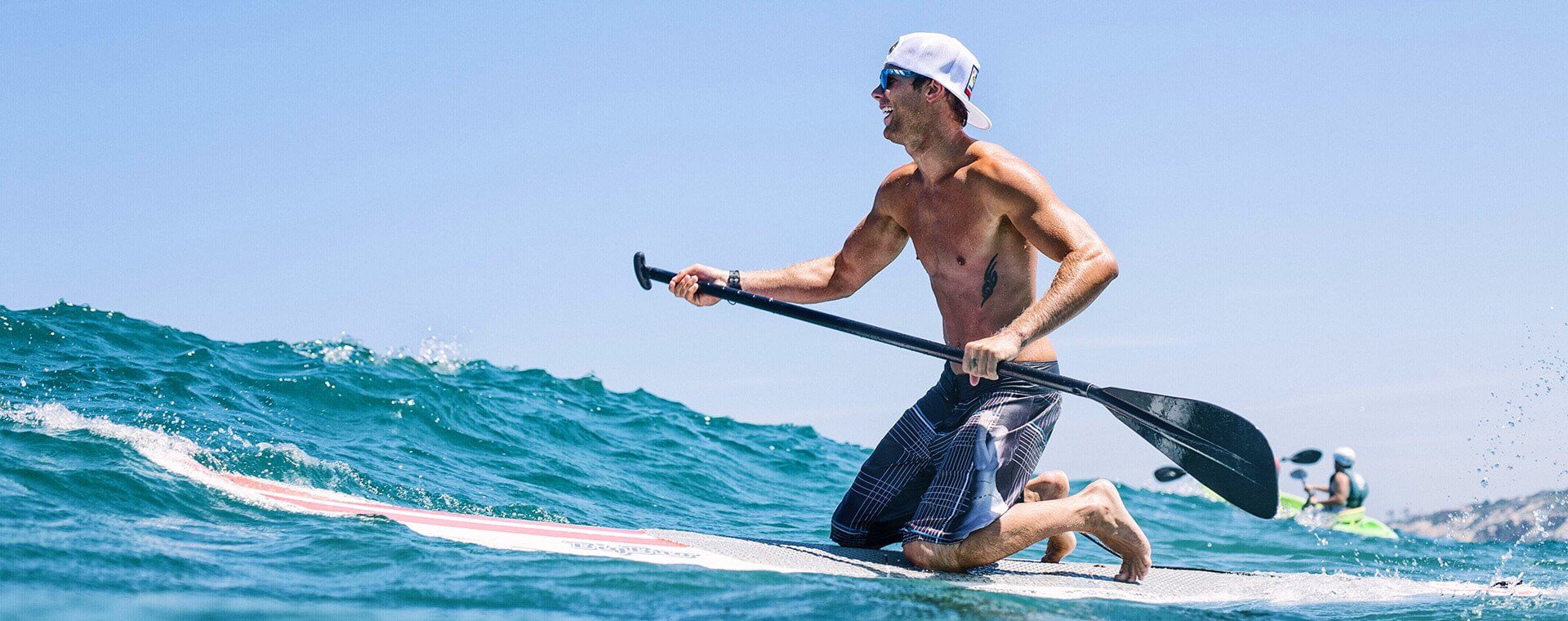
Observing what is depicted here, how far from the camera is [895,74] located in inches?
173

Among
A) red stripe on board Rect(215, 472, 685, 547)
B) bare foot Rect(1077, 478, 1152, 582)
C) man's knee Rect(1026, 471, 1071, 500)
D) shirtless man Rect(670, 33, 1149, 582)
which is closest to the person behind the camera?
shirtless man Rect(670, 33, 1149, 582)

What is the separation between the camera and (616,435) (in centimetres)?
1084

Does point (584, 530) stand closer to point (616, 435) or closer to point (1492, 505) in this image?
Answer: point (616, 435)

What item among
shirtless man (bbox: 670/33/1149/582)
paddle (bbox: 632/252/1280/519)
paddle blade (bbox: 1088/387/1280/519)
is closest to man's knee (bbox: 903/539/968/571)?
shirtless man (bbox: 670/33/1149/582)

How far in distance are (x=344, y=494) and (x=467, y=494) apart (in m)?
1.05

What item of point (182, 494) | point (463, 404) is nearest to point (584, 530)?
point (182, 494)

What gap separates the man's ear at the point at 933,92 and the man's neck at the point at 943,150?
123 mm

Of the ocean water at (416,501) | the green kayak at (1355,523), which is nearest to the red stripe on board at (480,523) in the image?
the ocean water at (416,501)

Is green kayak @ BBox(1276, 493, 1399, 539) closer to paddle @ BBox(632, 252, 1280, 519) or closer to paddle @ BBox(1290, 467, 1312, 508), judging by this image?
paddle @ BBox(1290, 467, 1312, 508)

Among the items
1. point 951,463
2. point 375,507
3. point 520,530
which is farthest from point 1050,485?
point 375,507

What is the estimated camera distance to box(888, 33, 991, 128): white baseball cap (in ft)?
14.2

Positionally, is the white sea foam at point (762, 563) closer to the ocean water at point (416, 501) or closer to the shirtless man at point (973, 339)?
the ocean water at point (416, 501)

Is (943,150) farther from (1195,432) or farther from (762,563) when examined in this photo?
(762,563)

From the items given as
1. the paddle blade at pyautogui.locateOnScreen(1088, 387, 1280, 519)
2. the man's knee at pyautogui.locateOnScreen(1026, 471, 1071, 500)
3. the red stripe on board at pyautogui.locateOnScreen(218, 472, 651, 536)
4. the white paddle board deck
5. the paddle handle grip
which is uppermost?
the paddle handle grip
